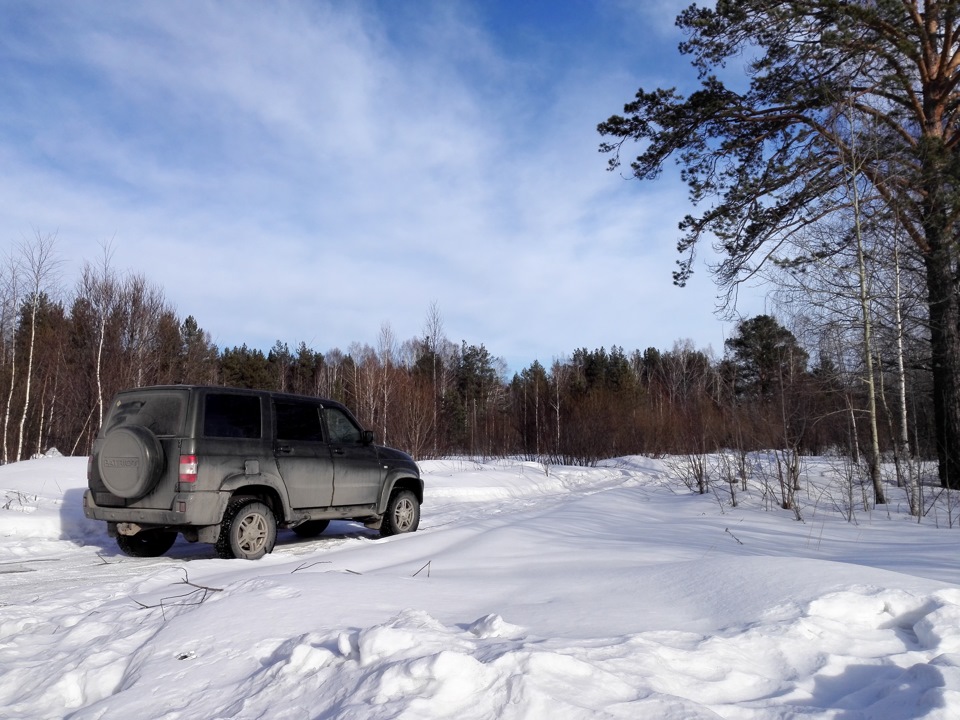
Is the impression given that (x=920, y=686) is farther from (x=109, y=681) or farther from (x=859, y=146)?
(x=859, y=146)

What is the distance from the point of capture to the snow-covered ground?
286 cm

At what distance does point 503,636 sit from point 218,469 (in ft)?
15.8

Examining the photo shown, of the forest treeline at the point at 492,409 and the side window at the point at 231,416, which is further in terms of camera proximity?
the forest treeline at the point at 492,409

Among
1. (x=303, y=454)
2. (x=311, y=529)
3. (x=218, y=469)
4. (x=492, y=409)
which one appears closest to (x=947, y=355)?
(x=311, y=529)

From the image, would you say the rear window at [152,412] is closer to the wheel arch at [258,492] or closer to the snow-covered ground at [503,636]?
the wheel arch at [258,492]

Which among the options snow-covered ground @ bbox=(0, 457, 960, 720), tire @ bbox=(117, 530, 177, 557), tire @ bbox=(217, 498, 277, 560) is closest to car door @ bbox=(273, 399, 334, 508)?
tire @ bbox=(217, 498, 277, 560)

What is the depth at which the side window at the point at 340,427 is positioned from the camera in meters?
9.06

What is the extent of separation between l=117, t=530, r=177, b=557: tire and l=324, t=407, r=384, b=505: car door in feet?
6.69

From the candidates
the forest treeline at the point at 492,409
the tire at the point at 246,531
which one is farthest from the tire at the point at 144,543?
the forest treeline at the point at 492,409

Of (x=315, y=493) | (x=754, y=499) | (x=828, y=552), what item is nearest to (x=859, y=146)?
(x=754, y=499)

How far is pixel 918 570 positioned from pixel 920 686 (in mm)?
2767

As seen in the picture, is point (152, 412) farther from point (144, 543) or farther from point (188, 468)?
point (144, 543)

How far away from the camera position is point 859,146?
1234 centimetres

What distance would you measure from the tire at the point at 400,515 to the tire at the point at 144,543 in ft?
9.01
